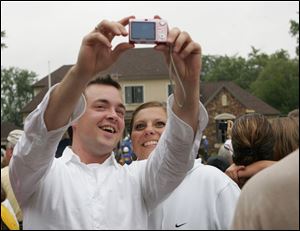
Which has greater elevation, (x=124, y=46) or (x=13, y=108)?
(x=124, y=46)

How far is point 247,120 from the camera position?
2.90 meters

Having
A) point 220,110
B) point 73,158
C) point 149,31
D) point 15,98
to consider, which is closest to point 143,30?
point 149,31

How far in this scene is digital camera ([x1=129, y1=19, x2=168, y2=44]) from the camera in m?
1.71

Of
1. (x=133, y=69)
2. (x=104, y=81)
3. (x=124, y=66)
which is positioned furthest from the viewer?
(x=133, y=69)

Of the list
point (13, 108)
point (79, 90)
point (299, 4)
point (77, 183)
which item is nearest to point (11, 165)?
point (77, 183)

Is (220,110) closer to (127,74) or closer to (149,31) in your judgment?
(127,74)

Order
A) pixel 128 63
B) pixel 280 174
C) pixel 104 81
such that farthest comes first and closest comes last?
pixel 128 63 → pixel 104 81 → pixel 280 174

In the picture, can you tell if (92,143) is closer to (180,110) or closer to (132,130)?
(180,110)

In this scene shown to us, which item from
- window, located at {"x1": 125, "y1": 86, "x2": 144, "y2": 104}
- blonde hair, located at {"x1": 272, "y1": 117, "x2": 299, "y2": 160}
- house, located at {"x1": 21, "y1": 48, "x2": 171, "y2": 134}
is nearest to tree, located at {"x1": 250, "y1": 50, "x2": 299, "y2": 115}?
blonde hair, located at {"x1": 272, "y1": 117, "x2": 299, "y2": 160}

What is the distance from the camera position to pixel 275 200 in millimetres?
1558

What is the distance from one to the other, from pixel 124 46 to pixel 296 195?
27.7 inches

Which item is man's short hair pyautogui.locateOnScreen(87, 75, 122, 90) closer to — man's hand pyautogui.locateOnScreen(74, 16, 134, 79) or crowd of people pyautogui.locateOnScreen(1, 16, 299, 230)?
crowd of people pyautogui.locateOnScreen(1, 16, 299, 230)

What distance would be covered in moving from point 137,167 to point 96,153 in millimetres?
A: 205

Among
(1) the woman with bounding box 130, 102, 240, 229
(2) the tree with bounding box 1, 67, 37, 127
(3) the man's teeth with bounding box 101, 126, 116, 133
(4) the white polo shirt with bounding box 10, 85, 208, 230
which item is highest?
(3) the man's teeth with bounding box 101, 126, 116, 133
